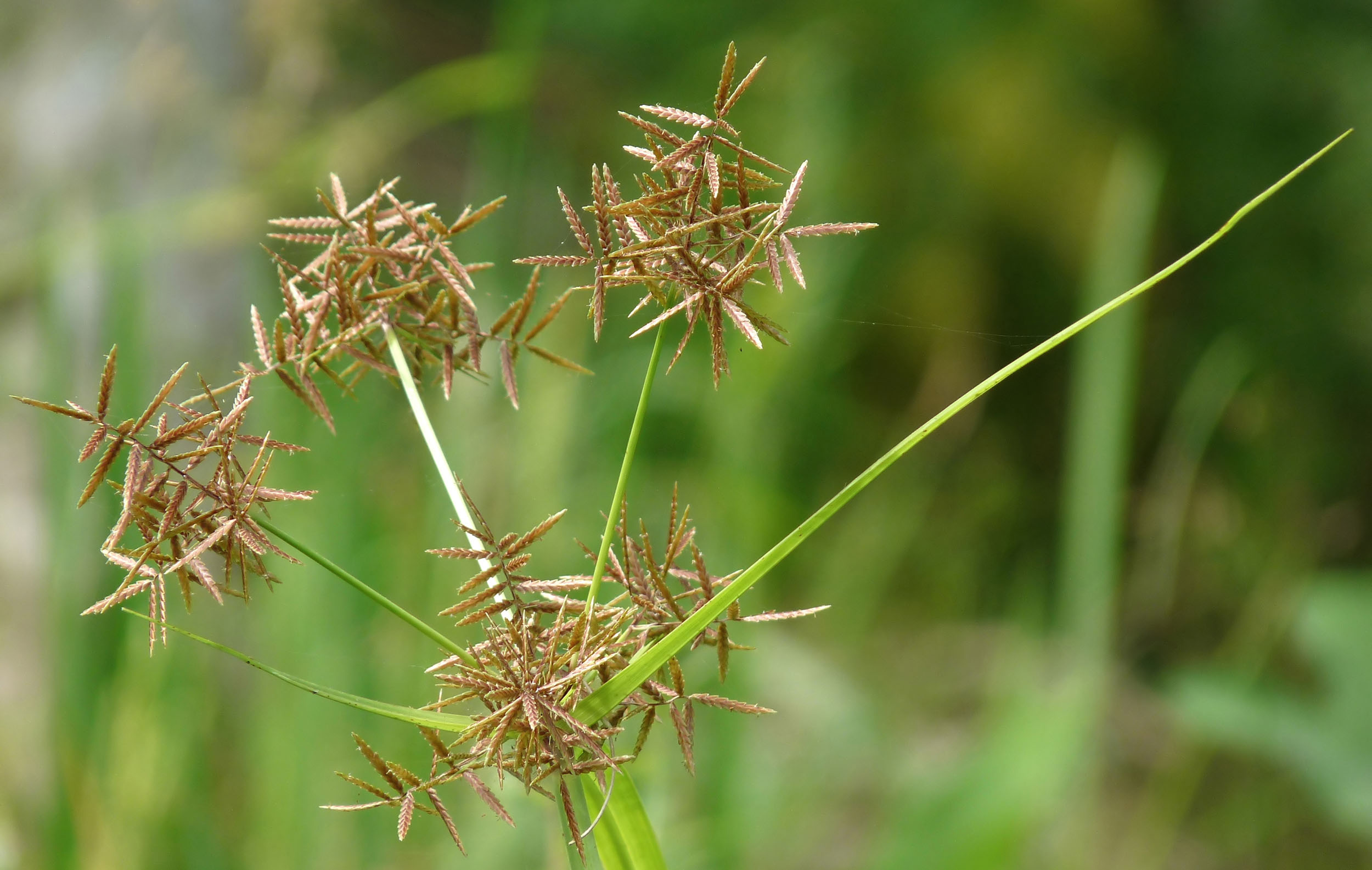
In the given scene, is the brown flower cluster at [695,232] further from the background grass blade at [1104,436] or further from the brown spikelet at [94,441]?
the background grass blade at [1104,436]

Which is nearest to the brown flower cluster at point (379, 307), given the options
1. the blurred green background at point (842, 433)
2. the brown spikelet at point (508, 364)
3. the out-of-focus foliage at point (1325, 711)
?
the brown spikelet at point (508, 364)

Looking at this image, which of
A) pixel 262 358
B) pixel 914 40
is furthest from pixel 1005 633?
pixel 262 358

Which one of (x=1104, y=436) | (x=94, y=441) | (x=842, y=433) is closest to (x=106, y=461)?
(x=94, y=441)

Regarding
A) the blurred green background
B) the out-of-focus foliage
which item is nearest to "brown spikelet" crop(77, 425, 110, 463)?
the blurred green background

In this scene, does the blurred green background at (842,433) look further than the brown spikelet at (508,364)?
Yes

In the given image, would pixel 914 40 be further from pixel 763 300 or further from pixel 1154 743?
pixel 1154 743

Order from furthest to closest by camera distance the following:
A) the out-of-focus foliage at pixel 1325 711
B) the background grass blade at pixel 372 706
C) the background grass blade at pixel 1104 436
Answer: the out-of-focus foliage at pixel 1325 711 → the background grass blade at pixel 1104 436 → the background grass blade at pixel 372 706

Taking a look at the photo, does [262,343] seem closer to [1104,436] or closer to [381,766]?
[381,766]
